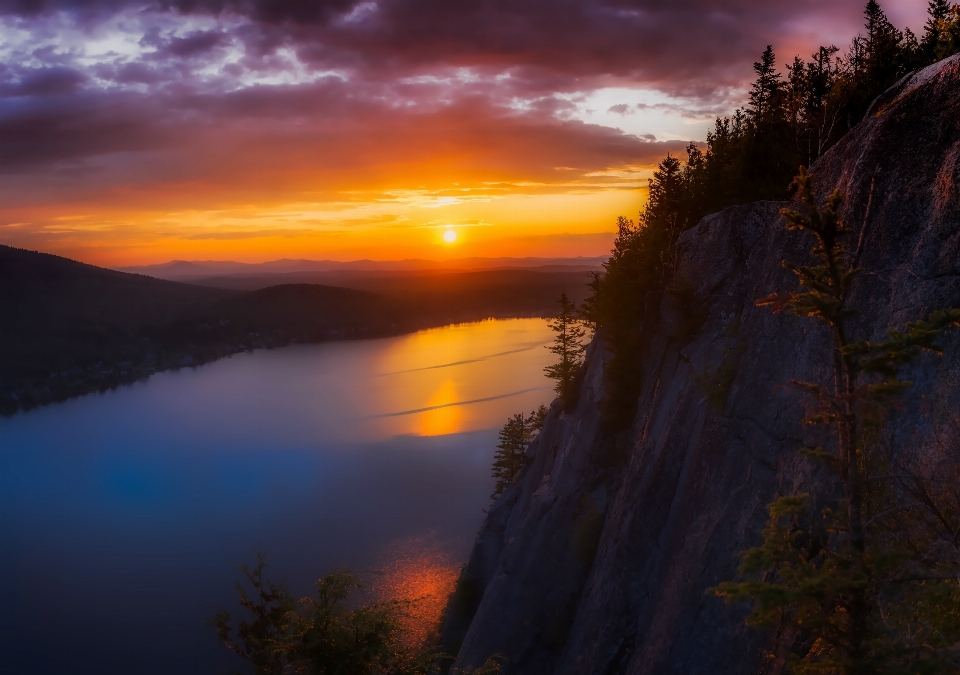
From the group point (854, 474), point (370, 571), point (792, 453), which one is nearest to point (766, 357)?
point (792, 453)

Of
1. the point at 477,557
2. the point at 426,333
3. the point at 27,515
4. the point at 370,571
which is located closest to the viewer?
the point at 477,557

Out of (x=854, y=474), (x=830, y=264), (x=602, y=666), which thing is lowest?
(x=602, y=666)

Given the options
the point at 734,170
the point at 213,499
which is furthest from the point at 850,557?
the point at 213,499

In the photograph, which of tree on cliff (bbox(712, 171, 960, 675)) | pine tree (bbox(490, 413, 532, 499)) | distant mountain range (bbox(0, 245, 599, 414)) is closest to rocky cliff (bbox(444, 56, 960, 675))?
tree on cliff (bbox(712, 171, 960, 675))

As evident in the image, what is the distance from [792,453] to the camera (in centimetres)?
1116

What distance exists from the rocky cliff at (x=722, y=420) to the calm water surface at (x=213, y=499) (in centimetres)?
2111

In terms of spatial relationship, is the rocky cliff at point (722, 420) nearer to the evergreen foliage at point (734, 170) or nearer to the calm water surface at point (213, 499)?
the evergreen foliage at point (734, 170)

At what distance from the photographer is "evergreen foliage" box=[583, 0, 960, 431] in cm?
1995

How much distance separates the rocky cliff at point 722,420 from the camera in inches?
410

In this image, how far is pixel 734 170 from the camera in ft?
65.9

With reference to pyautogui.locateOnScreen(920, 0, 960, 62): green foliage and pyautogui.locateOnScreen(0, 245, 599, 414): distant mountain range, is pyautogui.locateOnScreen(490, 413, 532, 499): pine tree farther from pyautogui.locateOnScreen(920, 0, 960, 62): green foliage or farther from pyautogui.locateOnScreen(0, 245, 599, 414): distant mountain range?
pyautogui.locateOnScreen(0, 245, 599, 414): distant mountain range

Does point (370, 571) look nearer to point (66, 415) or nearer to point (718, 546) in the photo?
point (718, 546)

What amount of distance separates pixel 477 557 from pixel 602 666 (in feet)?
67.7

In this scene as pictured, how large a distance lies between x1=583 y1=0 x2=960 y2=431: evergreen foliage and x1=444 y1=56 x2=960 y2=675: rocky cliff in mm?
1240
